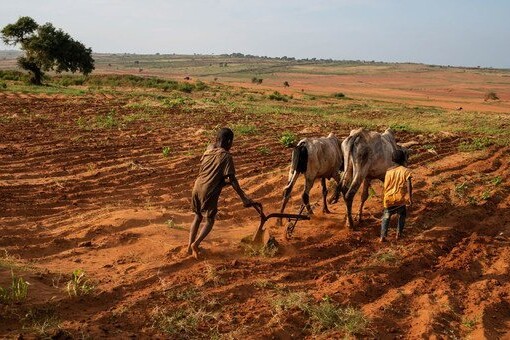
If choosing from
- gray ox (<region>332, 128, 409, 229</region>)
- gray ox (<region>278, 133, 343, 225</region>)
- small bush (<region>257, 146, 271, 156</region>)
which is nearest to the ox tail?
gray ox (<region>278, 133, 343, 225</region>)

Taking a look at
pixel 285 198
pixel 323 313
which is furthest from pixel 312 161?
pixel 323 313

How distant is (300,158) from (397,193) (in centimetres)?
159

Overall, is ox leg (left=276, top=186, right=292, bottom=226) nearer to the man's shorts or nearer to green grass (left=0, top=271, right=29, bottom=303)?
the man's shorts

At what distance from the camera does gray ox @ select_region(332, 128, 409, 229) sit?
8.07 m

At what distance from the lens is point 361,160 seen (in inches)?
320

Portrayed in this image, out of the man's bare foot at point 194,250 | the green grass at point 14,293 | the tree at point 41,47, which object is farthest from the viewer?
the tree at point 41,47

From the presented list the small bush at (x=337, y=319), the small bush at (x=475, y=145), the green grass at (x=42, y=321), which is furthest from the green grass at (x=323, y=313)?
the small bush at (x=475, y=145)

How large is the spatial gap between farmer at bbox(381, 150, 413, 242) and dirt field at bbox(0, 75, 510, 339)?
32cm

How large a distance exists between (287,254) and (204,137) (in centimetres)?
907

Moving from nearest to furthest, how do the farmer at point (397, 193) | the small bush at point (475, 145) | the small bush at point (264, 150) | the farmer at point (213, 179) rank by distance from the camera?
the farmer at point (213, 179) → the farmer at point (397, 193) → the small bush at point (264, 150) → the small bush at point (475, 145)

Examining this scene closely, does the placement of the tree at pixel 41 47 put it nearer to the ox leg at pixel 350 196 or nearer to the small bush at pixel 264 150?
the small bush at pixel 264 150

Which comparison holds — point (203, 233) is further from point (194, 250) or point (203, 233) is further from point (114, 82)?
point (114, 82)

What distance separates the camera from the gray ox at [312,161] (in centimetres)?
785

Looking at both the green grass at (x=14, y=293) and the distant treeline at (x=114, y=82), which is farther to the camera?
the distant treeline at (x=114, y=82)
